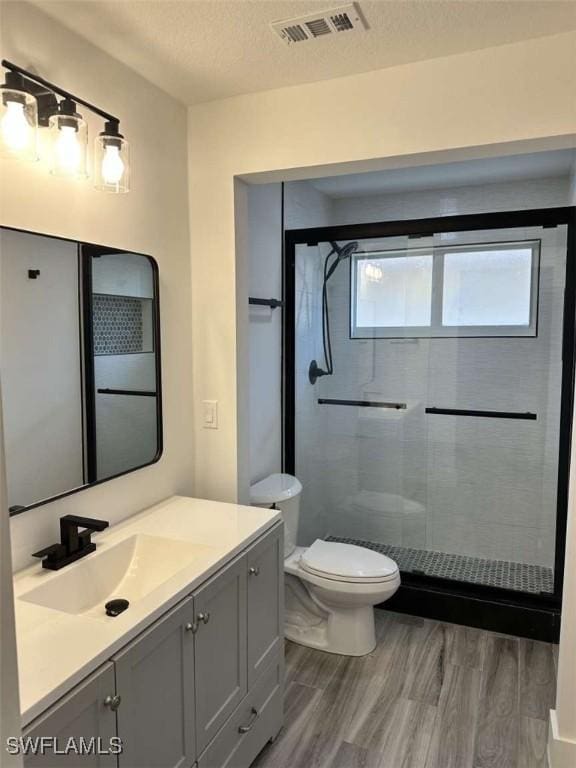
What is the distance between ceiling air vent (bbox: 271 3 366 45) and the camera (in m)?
1.60

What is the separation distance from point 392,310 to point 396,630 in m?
1.91

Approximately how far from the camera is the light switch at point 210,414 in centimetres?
237

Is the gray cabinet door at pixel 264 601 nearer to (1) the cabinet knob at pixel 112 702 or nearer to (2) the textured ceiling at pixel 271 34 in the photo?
(1) the cabinet knob at pixel 112 702

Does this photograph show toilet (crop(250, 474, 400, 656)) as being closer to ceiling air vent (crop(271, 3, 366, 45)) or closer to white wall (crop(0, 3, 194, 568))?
white wall (crop(0, 3, 194, 568))

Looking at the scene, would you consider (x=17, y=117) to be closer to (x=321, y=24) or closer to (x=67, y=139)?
(x=67, y=139)

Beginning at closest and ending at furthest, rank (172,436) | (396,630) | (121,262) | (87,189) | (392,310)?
(87,189) → (121,262) → (172,436) → (396,630) → (392,310)

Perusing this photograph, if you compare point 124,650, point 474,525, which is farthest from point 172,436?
point 474,525

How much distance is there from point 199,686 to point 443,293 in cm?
275

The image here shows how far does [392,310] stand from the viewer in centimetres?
358

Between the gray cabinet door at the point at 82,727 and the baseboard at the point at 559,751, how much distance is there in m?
1.57

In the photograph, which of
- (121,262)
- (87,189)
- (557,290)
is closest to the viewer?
(87,189)

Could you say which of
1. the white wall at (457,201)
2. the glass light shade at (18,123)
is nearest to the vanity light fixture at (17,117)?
the glass light shade at (18,123)

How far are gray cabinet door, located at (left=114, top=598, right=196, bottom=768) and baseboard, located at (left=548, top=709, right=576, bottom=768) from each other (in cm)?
130

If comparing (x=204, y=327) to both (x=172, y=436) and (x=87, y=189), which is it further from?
(x=87, y=189)
